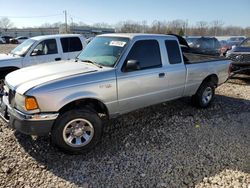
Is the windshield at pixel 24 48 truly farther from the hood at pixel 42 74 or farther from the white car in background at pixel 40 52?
the hood at pixel 42 74

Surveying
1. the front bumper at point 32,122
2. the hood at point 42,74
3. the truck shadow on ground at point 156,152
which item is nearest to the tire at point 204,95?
the truck shadow on ground at point 156,152

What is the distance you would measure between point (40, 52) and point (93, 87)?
4901 mm

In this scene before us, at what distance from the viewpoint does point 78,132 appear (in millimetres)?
3797

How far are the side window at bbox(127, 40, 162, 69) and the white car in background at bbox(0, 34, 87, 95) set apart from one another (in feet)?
14.8

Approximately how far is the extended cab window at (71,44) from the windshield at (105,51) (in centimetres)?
373

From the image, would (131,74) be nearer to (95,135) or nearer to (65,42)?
(95,135)

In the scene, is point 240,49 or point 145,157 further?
point 240,49

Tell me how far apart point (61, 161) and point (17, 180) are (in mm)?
658

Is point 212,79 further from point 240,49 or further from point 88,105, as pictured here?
point 240,49

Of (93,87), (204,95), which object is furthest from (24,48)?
(204,95)

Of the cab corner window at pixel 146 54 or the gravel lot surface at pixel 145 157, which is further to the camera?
the cab corner window at pixel 146 54

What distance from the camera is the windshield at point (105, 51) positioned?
4219 mm

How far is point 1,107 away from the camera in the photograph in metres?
3.96

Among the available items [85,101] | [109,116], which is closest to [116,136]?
[109,116]
